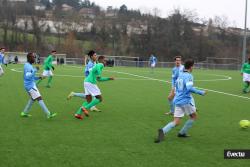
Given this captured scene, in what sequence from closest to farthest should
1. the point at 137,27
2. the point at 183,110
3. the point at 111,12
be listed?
the point at 183,110, the point at 137,27, the point at 111,12

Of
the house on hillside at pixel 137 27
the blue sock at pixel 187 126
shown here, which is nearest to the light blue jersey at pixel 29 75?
the blue sock at pixel 187 126

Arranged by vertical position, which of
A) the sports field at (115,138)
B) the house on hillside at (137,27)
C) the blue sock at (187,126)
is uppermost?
the house on hillside at (137,27)

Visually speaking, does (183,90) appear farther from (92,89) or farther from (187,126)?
(92,89)

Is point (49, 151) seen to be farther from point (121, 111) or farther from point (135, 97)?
point (135, 97)

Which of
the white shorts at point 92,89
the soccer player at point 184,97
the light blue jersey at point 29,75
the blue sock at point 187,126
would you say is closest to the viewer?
the soccer player at point 184,97

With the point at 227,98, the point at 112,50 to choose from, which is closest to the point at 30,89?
the point at 227,98

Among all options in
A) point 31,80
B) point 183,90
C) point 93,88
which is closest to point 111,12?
point 93,88

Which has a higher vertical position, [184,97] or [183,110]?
[184,97]

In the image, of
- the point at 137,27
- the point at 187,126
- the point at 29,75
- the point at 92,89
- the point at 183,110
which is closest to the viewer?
the point at 183,110

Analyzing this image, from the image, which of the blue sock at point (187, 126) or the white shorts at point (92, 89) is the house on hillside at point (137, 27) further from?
the blue sock at point (187, 126)

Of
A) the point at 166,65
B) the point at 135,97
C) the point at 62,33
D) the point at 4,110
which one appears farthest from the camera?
the point at 62,33

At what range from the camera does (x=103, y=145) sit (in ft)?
27.7

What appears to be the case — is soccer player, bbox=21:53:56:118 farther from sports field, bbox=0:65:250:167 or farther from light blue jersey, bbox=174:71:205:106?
light blue jersey, bbox=174:71:205:106

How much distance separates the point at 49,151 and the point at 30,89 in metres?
3.93
